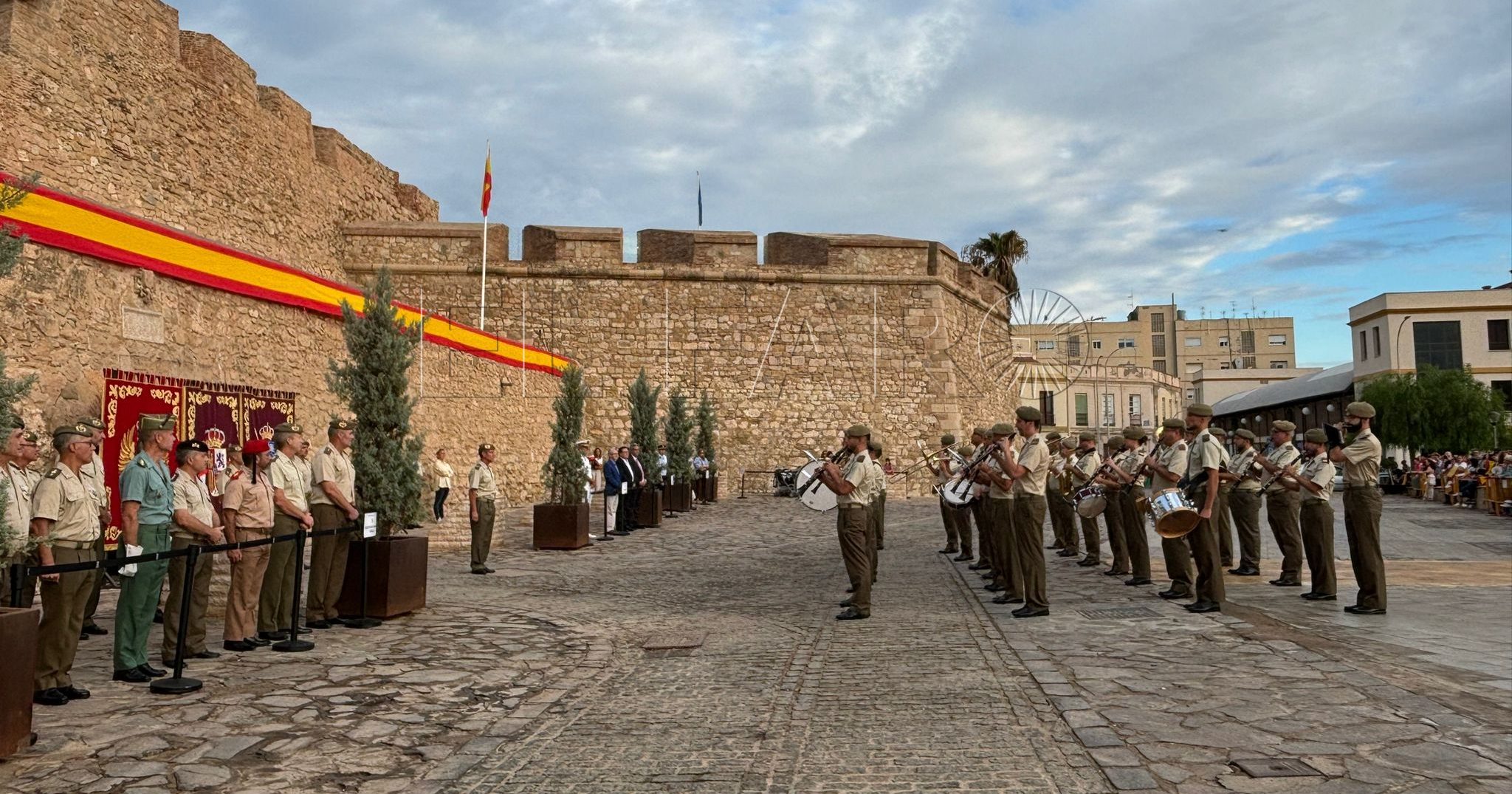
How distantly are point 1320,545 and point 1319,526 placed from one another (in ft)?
0.55

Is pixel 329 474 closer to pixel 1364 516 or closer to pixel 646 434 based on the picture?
pixel 1364 516

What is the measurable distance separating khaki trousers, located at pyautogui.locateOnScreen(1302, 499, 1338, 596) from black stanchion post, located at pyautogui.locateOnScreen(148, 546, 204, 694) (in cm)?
851

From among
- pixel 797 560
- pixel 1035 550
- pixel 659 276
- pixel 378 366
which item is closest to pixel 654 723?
pixel 1035 550

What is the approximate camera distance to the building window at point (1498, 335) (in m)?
46.1

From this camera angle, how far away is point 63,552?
18.9 ft

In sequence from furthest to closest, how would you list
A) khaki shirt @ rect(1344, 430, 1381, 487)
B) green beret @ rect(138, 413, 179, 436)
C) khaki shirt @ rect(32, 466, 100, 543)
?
khaki shirt @ rect(1344, 430, 1381, 487), green beret @ rect(138, 413, 179, 436), khaki shirt @ rect(32, 466, 100, 543)

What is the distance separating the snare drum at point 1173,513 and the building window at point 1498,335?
48.2m

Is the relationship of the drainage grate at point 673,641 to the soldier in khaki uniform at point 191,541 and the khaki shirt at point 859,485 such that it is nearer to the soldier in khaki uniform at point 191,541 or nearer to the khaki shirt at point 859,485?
the khaki shirt at point 859,485

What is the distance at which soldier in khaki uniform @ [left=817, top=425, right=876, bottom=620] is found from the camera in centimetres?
813

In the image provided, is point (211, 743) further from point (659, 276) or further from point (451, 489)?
point (659, 276)

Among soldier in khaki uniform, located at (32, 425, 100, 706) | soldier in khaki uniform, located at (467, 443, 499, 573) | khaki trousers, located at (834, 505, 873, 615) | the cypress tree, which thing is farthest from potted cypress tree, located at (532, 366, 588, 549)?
soldier in khaki uniform, located at (32, 425, 100, 706)

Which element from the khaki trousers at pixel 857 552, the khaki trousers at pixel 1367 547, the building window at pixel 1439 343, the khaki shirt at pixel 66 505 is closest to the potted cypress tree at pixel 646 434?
the khaki trousers at pixel 857 552

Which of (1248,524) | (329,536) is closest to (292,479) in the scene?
(329,536)

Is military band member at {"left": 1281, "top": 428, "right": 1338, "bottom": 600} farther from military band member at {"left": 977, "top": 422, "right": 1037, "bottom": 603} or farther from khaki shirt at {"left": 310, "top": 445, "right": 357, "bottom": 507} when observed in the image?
khaki shirt at {"left": 310, "top": 445, "right": 357, "bottom": 507}
